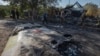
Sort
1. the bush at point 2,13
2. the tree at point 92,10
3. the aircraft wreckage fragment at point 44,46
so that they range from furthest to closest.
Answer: the bush at point 2,13, the tree at point 92,10, the aircraft wreckage fragment at point 44,46

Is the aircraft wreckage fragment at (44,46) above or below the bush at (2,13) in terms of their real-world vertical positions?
above

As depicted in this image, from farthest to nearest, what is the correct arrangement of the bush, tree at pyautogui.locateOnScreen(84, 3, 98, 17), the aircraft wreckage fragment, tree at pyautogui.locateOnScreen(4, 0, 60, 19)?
the bush
tree at pyautogui.locateOnScreen(84, 3, 98, 17)
tree at pyautogui.locateOnScreen(4, 0, 60, 19)
the aircraft wreckage fragment

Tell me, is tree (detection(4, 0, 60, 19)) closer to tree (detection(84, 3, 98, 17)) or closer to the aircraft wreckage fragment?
tree (detection(84, 3, 98, 17))

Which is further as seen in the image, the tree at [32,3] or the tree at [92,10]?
the tree at [92,10]

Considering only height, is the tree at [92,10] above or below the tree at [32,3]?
below

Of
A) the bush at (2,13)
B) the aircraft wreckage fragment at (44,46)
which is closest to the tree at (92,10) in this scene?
the bush at (2,13)

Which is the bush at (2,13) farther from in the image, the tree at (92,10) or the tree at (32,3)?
the tree at (92,10)

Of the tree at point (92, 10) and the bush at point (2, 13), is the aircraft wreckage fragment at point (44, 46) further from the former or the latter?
the bush at point (2, 13)

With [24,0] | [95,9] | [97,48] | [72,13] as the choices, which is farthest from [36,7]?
[97,48]

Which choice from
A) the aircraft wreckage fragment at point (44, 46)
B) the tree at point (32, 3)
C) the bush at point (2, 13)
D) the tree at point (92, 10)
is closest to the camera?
the aircraft wreckage fragment at point (44, 46)

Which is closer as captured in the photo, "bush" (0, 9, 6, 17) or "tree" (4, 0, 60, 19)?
"tree" (4, 0, 60, 19)

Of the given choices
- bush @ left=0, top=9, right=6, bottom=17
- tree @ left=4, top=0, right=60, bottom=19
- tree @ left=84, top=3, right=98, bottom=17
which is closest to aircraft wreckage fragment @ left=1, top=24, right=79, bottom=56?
tree @ left=4, top=0, right=60, bottom=19

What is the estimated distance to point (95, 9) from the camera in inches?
1529

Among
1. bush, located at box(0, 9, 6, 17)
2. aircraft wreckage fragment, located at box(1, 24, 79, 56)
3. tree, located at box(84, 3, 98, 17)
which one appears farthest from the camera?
bush, located at box(0, 9, 6, 17)
